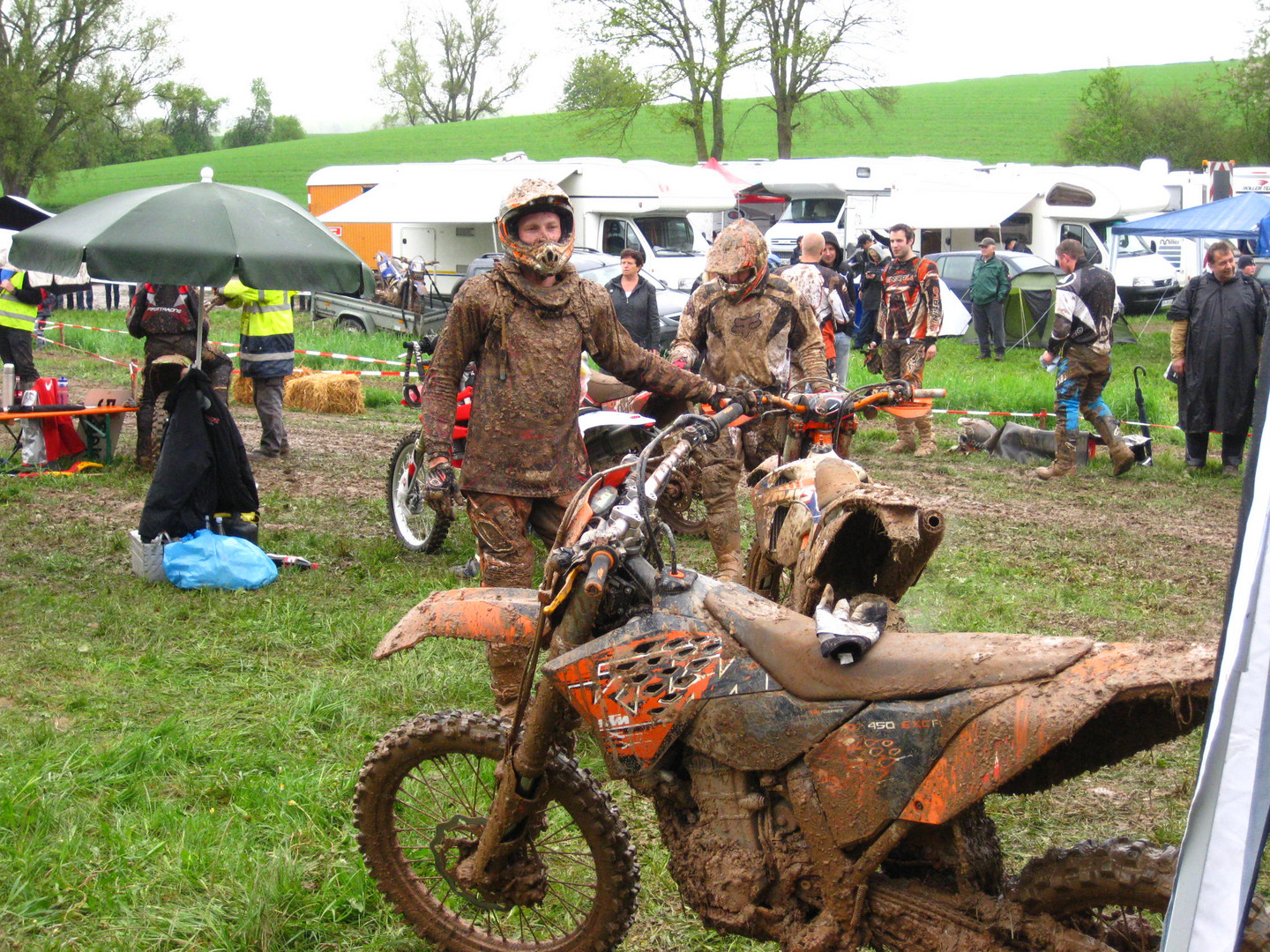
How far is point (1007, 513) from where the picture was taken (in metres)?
8.29

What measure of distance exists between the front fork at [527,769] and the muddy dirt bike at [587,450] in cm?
288

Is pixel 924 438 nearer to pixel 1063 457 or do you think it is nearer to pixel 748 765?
pixel 1063 457

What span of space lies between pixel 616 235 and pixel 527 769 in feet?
64.5

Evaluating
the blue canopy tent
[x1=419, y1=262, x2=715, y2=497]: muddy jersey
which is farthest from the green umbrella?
the blue canopy tent

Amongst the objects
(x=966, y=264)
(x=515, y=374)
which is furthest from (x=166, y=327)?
(x=966, y=264)

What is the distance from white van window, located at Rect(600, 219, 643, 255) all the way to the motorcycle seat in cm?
1929

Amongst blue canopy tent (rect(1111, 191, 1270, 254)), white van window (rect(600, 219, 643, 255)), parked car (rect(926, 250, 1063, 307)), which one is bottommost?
parked car (rect(926, 250, 1063, 307))

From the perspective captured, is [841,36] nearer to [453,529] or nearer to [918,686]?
[453,529]

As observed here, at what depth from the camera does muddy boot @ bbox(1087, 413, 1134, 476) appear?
9.48m

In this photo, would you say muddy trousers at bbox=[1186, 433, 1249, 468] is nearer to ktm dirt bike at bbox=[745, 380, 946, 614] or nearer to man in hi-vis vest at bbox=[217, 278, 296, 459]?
ktm dirt bike at bbox=[745, 380, 946, 614]

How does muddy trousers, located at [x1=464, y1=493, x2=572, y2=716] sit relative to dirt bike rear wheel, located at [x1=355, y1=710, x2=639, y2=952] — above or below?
above

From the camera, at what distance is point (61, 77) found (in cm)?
4456

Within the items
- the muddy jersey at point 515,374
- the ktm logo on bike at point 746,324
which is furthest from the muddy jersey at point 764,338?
the muddy jersey at point 515,374

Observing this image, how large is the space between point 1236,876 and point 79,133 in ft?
163
